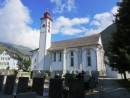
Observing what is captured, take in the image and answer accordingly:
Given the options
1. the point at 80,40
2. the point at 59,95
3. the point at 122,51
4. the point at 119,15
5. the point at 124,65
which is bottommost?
the point at 59,95

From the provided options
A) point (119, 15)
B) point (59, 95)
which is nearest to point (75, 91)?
point (59, 95)

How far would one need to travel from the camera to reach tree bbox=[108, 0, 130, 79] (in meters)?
15.8

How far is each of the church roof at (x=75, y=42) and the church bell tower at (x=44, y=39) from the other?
5.99ft

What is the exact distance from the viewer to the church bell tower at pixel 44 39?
150 feet

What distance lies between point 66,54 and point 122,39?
1050 inches

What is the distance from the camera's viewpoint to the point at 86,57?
129ft

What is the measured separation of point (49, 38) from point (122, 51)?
33.3 m

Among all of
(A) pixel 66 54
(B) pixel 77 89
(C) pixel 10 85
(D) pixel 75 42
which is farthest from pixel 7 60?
(B) pixel 77 89

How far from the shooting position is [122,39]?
17.1 meters

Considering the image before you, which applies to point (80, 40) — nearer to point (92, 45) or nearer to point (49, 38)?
point (92, 45)

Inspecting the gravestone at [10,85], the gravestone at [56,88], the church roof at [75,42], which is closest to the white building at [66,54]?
the church roof at [75,42]

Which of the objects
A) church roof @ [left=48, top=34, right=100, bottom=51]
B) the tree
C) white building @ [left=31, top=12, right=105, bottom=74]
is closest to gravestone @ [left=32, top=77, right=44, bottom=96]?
the tree

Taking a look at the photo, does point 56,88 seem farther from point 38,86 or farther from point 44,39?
point 44,39

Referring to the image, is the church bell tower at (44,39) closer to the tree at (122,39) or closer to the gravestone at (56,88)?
the tree at (122,39)
